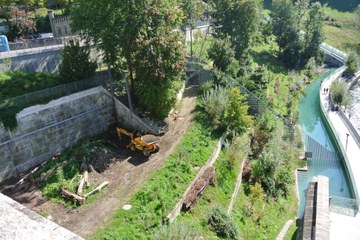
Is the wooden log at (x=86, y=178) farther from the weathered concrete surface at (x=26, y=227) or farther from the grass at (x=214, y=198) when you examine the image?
the weathered concrete surface at (x=26, y=227)

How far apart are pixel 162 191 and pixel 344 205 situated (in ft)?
35.2

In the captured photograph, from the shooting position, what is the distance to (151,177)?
15.7m

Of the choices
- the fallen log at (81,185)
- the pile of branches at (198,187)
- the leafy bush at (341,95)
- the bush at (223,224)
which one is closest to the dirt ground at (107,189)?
the fallen log at (81,185)

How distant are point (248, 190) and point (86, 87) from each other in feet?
36.5

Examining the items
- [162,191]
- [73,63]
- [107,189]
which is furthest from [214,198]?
[73,63]

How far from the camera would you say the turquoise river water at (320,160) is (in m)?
21.3

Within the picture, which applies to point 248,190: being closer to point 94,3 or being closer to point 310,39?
point 94,3

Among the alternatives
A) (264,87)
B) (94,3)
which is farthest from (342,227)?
(94,3)

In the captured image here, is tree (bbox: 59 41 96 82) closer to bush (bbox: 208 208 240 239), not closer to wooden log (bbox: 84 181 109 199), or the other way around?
wooden log (bbox: 84 181 109 199)

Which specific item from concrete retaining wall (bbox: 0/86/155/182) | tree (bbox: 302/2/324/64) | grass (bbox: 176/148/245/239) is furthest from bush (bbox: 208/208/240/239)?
tree (bbox: 302/2/324/64)

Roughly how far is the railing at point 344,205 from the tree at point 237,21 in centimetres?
1851

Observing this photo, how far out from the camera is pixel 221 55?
26891 mm

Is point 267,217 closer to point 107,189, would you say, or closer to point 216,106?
point 216,106

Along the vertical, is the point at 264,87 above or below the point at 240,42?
below
